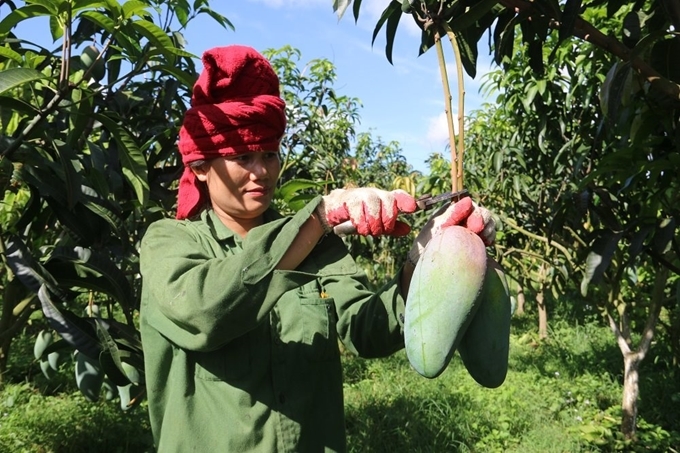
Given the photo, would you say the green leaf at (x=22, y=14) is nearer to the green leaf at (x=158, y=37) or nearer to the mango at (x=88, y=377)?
the green leaf at (x=158, y=37)

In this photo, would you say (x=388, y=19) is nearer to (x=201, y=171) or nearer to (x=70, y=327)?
(x=201, y=171)

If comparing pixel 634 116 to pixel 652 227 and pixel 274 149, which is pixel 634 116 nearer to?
pixel 652 227

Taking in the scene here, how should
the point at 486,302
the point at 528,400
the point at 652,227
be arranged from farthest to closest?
the point at 528,400 → the point at 652,227 → the point at 486,302

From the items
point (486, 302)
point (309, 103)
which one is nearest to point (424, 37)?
point (486, 302)

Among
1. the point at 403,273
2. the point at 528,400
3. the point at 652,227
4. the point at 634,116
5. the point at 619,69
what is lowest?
the point at 528,400

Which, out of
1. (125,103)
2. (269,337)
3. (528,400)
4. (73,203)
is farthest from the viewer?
→ (528,400)

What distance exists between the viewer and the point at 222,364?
1146mm

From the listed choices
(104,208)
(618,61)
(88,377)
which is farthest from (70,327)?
(618,61)

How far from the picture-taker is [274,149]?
1.22 m

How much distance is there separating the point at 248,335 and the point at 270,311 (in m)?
0.15

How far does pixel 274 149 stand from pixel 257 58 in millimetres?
172

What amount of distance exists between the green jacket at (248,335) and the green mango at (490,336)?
18cm

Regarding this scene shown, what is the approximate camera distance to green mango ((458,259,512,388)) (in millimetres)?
1021

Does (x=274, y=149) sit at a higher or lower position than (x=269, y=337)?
higher
